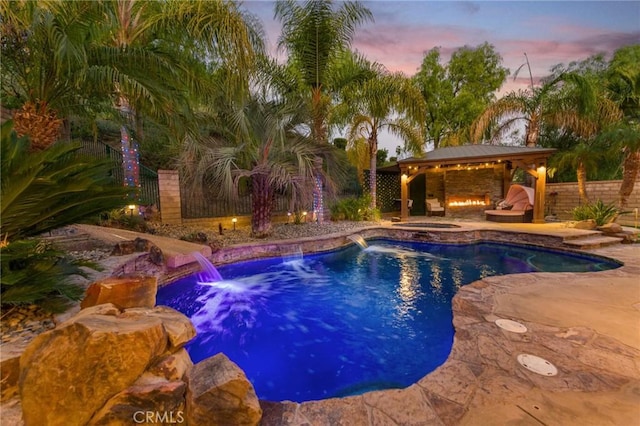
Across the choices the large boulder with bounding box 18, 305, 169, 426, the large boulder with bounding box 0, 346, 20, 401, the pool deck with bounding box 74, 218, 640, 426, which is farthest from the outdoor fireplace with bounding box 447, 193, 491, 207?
the large boulder with bounding box 0, 346, 20, 401

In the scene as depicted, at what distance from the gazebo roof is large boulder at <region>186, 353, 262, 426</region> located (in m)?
12.0

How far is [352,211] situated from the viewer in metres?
11.4

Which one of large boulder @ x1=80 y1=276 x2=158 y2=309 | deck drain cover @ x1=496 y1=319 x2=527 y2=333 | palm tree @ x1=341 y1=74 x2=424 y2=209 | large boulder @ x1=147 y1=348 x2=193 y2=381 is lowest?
deck drain cover @ x1=496 y1=319 x2=527 y2=333

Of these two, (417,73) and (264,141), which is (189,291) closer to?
(264,141)

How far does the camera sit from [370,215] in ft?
37.7

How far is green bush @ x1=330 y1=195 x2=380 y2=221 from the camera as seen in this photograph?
445 inches

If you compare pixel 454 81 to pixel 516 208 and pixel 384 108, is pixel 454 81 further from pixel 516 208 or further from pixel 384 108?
pixel 384 108

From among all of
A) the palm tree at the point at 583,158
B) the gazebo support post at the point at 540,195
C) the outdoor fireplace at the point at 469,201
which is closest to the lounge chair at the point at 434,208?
the outdoor fireplace at the point at 469,201

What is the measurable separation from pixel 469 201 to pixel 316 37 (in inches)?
458

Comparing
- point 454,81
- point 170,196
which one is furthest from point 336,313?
point 454,81

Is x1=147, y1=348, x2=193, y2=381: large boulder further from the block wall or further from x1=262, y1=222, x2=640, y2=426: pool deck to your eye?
the block wall

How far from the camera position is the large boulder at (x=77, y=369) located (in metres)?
1.42

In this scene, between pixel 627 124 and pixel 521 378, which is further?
pixel 627 124

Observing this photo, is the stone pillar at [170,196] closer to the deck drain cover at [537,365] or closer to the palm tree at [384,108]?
the palm tree at [384,108]
